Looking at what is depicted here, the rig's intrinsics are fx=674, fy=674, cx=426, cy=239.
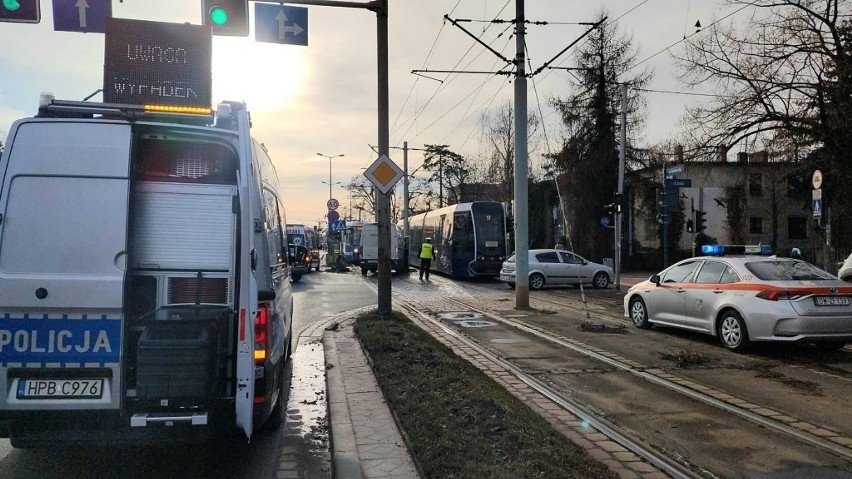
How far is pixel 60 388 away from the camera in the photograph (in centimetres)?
440

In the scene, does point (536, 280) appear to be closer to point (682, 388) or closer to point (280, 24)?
point (280, 24)

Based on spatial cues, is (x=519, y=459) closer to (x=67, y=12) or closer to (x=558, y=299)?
(x=67, y=12)

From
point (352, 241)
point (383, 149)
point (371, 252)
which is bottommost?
point (371, 252)

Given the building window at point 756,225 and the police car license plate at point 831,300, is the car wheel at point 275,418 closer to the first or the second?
the police car license plate at point 831,300

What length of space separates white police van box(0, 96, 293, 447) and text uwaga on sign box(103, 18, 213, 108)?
95cm

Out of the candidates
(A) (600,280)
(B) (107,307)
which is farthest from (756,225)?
(B) (107,307)

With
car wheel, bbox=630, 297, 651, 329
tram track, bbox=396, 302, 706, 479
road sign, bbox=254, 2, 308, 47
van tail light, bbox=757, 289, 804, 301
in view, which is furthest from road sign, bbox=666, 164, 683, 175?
road sign, bbox=254, 2, 308, 47

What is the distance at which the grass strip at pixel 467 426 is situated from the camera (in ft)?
15.0

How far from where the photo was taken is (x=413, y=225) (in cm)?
4041

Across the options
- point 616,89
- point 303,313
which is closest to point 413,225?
point 616,89

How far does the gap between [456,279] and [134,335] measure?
25984 mm

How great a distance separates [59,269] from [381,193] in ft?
28.2

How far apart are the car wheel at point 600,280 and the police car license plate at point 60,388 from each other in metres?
21.5

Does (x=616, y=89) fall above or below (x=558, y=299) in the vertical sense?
above
